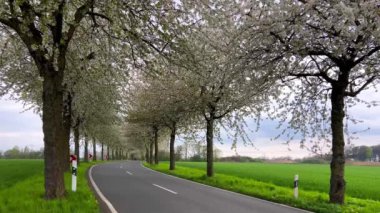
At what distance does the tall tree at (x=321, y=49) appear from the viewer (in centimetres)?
1207

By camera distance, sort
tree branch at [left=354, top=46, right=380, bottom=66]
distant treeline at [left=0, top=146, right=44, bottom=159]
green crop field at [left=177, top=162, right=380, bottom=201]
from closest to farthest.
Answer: tree branch at [left=354, top=46, right=380, bottom=66] → green crop field at [left=177, top=162, right=380, bottom=201] → distant treeline at [left=0, top=146, right=44, bottom=159]

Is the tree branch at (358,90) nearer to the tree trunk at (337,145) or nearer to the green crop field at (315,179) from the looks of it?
the tree trunk at (337,145)

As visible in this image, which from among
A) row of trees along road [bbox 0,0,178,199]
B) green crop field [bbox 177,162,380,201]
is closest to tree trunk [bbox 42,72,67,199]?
row of trees along road [bbox 0,0,178,199]

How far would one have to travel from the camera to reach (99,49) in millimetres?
16125

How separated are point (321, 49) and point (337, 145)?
326 centimetres

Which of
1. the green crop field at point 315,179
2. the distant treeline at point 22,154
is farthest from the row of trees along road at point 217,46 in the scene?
the distant treeline at point 22,154

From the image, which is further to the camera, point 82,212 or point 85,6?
point 85,6

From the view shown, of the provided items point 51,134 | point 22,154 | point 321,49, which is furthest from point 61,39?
point 22,154

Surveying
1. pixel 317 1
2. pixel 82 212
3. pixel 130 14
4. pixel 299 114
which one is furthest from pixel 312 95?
pixel 82 212

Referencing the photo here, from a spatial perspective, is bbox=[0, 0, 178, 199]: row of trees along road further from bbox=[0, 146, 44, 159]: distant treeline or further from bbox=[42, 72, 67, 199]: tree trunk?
bbox=[0, 146, 44, 159]: distant treeline

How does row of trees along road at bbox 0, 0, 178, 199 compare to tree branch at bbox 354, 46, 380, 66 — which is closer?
row of trees along road at bbox 0, 0, 178, 199

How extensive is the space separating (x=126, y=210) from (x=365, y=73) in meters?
8.64

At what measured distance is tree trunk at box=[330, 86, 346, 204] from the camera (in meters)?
14.7

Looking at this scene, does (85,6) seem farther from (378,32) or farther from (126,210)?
(378,32)
